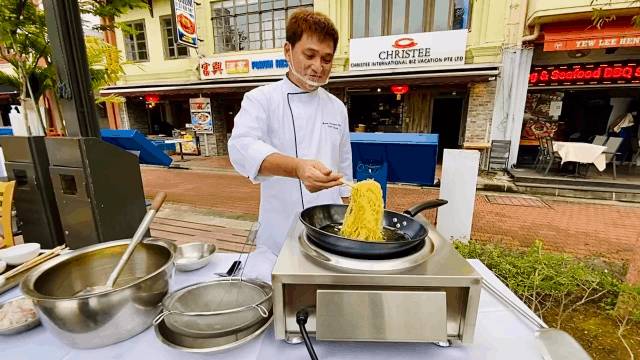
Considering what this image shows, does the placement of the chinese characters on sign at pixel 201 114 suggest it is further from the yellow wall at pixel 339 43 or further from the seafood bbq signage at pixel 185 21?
the seafood bbq signage at pixel 185 21

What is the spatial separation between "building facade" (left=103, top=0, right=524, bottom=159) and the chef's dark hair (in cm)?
777

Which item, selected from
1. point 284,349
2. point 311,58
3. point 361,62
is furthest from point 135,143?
point 361,62

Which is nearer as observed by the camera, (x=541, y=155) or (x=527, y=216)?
(x=527, y=216)

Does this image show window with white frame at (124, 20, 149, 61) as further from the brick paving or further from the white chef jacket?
the white chef jacket

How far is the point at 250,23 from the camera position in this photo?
11.1 meters

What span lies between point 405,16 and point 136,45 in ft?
36.9

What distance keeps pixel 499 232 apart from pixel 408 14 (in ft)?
23.2

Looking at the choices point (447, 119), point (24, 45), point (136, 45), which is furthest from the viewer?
point (136, 45)

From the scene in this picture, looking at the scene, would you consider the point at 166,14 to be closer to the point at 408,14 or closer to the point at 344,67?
the point at 344,67

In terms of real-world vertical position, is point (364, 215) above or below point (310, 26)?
below

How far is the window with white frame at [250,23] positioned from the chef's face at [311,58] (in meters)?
9.90

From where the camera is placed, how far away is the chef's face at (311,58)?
1616mm

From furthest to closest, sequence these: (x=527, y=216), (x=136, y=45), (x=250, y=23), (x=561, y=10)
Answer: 1. (x=136, y=45)
2. (x=250, y=23)
3. (x=561, y=10)
4. (x=527, y=216)

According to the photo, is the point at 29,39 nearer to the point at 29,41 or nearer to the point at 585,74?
the point at 29,41
